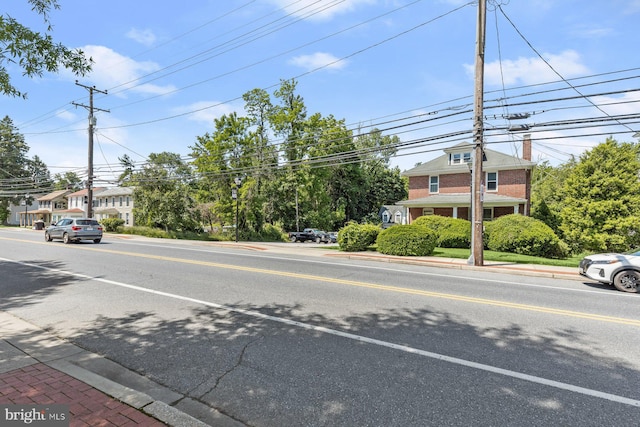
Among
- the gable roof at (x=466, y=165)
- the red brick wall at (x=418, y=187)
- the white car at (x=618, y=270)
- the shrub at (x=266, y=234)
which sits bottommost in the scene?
the shrub at (x=266, y=234)

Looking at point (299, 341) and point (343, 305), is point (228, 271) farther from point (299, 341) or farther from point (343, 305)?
point (299, 341)

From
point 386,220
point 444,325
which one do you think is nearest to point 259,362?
point 444,325

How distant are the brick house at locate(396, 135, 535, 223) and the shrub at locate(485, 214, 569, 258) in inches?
322

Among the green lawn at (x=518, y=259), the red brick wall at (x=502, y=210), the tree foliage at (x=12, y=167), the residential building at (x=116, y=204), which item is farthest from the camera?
the tree foliage at (x=12, y=167)

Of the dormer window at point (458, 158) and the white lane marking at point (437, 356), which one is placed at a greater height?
the dormer window at point (458, 158)

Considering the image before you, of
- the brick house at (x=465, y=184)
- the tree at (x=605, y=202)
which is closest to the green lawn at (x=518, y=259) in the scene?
the tree at (x=605, y=202)

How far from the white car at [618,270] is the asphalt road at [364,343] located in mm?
378

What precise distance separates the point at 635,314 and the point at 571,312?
1.24m

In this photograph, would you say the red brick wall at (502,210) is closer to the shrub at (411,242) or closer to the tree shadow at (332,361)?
the shrub at (411,242)

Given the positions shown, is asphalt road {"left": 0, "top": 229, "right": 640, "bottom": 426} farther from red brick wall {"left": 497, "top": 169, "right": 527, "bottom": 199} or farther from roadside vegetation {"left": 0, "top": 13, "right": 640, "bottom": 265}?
red brick wall {"left": 497, "top": 169, "right": 527, "bottom": 199}

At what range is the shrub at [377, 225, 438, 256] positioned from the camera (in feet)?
51.4

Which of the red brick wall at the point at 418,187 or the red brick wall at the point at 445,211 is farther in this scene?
the red brick wall at the point at 418,187

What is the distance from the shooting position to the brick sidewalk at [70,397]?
2775 mm

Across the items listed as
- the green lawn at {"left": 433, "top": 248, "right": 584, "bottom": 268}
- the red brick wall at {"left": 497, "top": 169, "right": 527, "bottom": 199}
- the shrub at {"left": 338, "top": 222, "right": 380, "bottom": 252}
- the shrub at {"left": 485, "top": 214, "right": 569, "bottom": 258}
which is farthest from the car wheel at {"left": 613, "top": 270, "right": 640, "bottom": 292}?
the red brick wall at {"left": 497, "top": 169, "right": 527, "bottom": 199}
